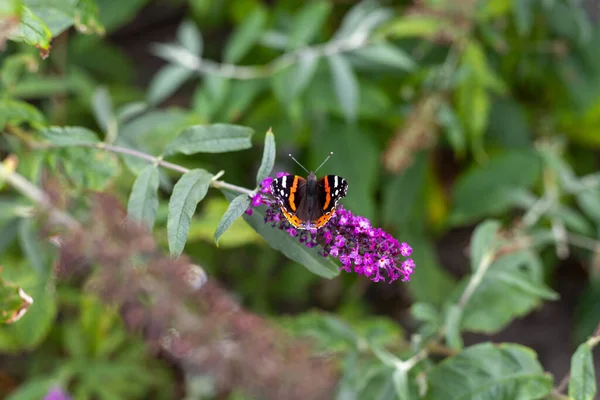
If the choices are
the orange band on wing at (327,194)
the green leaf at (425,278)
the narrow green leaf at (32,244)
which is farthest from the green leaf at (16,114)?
the green leaf at (425,278)

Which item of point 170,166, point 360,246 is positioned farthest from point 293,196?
point 170,166

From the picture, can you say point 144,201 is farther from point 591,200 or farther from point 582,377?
point 591,200

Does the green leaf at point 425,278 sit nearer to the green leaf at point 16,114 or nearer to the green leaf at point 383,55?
the green leaf at point 383,55

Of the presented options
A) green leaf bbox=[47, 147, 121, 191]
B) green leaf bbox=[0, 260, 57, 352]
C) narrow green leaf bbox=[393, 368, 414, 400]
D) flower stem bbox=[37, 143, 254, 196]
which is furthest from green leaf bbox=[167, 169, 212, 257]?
green leaf bbox=[0, 260, 57, 352]

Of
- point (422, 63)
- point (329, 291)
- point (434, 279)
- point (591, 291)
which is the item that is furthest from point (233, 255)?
point (591, 291)

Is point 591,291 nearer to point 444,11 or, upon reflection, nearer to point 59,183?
point 444,11

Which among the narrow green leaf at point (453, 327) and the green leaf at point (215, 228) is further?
the green leaf at point (215, 228)
